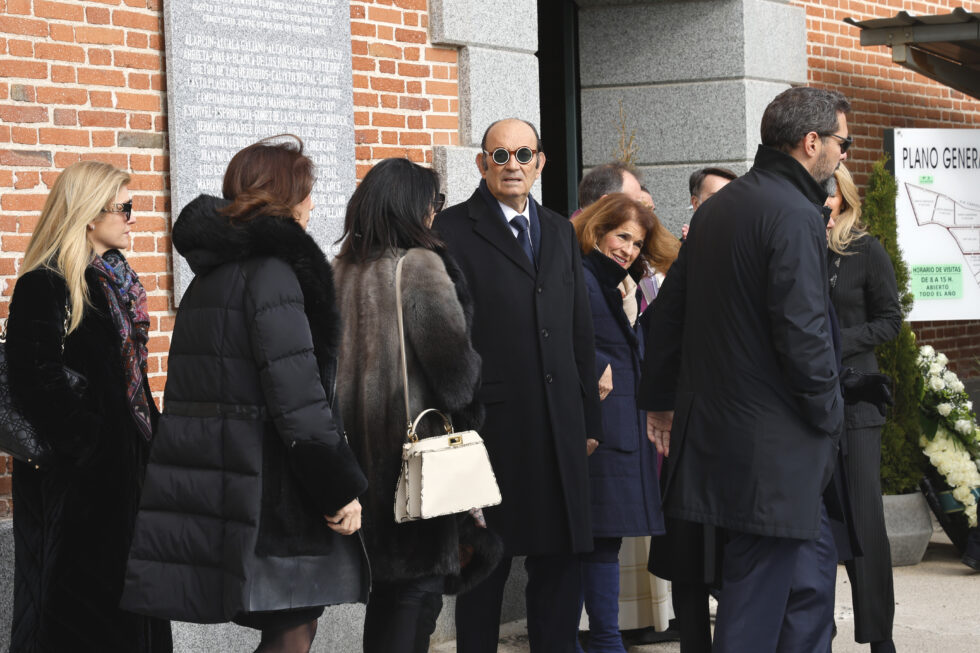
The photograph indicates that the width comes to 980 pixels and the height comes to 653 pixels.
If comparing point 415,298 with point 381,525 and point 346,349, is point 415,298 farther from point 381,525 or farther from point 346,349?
point 381,525

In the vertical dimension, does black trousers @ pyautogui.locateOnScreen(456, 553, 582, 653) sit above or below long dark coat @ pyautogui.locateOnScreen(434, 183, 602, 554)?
below

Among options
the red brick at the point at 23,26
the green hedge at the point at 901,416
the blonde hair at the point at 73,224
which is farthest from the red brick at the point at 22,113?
the green hedge at the point at 901,416

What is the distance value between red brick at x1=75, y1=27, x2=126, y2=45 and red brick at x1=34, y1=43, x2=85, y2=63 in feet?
0.15

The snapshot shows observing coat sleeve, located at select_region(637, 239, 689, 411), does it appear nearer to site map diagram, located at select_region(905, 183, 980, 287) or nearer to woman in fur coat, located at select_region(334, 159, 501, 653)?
woman in fur coat, located at select_region(334, 159, 501, 653)

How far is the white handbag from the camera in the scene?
13.0 ft

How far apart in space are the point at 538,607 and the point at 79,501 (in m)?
1.54

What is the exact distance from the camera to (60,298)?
4.25 m

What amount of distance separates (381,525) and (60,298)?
120cm

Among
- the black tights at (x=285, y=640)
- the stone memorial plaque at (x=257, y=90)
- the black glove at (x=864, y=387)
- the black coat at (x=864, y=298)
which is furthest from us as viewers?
the black coat at (x=864, y=298)

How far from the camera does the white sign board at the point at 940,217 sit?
30.0 ft

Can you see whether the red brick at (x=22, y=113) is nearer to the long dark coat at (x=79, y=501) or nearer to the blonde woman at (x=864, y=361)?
the long dark coat at (x=79, y=501)

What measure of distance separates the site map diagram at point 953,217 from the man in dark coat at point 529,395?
16.5 ft

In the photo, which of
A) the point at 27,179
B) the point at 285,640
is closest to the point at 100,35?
the point at 27,179

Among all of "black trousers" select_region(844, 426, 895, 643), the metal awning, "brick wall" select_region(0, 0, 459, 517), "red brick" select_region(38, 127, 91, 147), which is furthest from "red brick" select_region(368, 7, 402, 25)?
the metal awning
